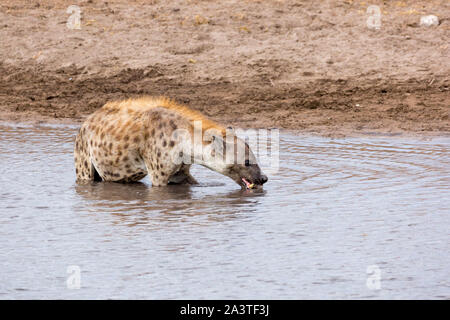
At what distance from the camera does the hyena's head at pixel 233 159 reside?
7.54 metres

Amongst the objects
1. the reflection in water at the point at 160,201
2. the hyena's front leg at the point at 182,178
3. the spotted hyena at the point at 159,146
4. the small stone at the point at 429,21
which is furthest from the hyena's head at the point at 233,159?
the small stone at the point at 429,21

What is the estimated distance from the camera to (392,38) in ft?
42.3

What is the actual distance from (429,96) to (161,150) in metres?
5.06

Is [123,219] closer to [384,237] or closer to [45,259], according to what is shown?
[45,259]

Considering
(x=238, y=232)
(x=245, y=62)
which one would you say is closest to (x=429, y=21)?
(x=245, y=62)

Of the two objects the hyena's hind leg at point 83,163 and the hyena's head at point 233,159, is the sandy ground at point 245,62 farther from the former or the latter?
the hyena's hind leg at point 83,163

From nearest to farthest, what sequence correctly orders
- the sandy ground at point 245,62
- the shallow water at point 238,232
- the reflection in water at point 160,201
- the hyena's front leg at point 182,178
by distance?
the shallow water at point 238,232
the reflection in water at point 160,201
the hyena's front leg at point 182,178
the sandy ground at point 245,62

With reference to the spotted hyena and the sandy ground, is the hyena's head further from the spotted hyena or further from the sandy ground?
the sandy ground

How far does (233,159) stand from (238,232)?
1.37m

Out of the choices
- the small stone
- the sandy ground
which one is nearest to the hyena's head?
the sandy ground

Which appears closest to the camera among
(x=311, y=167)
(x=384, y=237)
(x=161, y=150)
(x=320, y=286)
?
(x=320, y=286)

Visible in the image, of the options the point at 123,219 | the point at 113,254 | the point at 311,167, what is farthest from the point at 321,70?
the point at 113,254

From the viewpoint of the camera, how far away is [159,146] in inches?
298

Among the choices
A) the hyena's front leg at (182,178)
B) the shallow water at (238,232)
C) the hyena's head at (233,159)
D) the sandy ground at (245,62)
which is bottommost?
the shallow water at (238,232)
